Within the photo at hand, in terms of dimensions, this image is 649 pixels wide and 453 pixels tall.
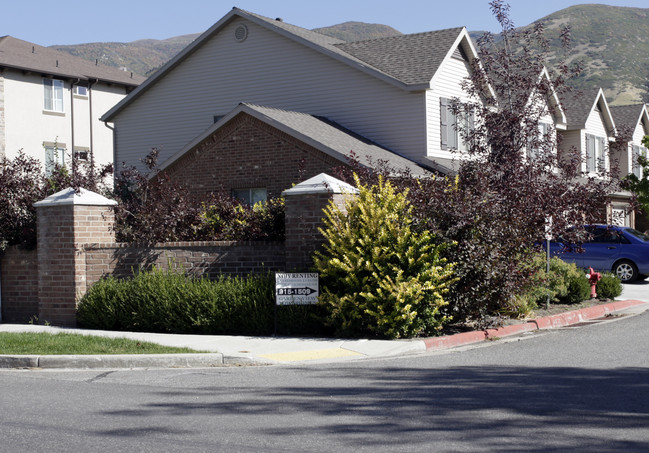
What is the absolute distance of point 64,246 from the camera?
14883 mm

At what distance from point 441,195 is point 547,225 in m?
3.35

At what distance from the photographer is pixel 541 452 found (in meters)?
6.20

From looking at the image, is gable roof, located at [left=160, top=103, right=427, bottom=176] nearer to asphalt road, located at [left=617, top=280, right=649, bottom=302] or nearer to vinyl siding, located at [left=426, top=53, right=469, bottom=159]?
vinyl siding, located at [left=426, top=53, right=469, bottom=159]

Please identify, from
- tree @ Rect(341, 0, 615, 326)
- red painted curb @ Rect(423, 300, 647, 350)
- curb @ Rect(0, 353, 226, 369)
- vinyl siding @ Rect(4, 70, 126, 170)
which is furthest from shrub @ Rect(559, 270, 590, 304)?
vinyl siding @ Rect(4, 70, 126, 170)

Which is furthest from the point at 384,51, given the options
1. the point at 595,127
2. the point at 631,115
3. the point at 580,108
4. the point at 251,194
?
the point at 631,115

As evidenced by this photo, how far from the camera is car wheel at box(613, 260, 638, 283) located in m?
24.4

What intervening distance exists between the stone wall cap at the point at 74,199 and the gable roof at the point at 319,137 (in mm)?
7688

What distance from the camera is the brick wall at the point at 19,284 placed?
15562 mm

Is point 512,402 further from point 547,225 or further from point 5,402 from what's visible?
point 547,225

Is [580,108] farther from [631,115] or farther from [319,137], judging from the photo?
[319,137]

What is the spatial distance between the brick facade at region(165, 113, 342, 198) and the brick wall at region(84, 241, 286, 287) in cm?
764

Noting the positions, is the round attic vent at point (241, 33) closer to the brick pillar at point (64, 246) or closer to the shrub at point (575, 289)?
the brick pillar at point (64, 246)

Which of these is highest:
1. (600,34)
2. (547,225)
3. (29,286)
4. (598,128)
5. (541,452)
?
(600,34)

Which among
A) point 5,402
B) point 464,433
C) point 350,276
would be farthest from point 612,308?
point 5,402
